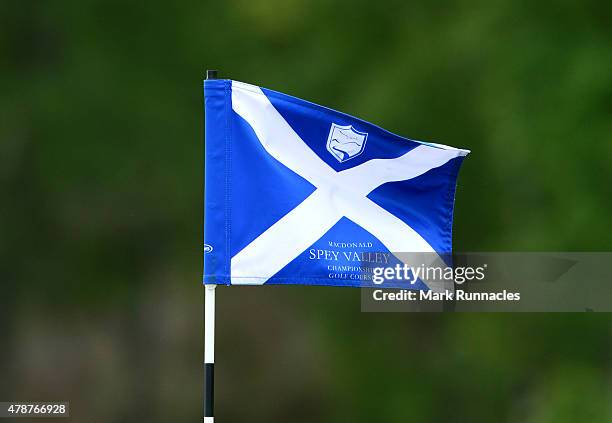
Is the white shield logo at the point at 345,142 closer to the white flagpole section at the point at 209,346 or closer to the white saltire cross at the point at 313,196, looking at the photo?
the white saltire cross at the point at 313,196

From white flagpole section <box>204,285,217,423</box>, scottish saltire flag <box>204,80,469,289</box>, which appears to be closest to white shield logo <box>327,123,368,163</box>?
scottish saltire flag <box>204,80,469,289</box>

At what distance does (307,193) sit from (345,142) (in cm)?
25

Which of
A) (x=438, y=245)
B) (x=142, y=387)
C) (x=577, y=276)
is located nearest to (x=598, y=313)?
(x=577, y=276)

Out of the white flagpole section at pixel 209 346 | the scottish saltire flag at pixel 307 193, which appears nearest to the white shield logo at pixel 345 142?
the scottish saltire flag at pixel 307 193

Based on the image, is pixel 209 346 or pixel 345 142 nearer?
pixel 209 346

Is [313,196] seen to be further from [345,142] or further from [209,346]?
[209,346]

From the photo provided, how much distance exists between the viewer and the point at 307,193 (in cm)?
368

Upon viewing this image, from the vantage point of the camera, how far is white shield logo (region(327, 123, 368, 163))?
375cm

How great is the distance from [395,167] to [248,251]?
2.27 feet

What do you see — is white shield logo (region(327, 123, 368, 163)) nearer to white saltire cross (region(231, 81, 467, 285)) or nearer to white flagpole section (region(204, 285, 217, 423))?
white saltire cross (region(231, 81, 467, 285))

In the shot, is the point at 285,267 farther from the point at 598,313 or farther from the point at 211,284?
the point at 598,313

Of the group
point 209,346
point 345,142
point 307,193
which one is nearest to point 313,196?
point 307,193

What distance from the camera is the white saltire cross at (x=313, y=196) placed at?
3562 mm

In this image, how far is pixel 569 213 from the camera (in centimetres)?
545
